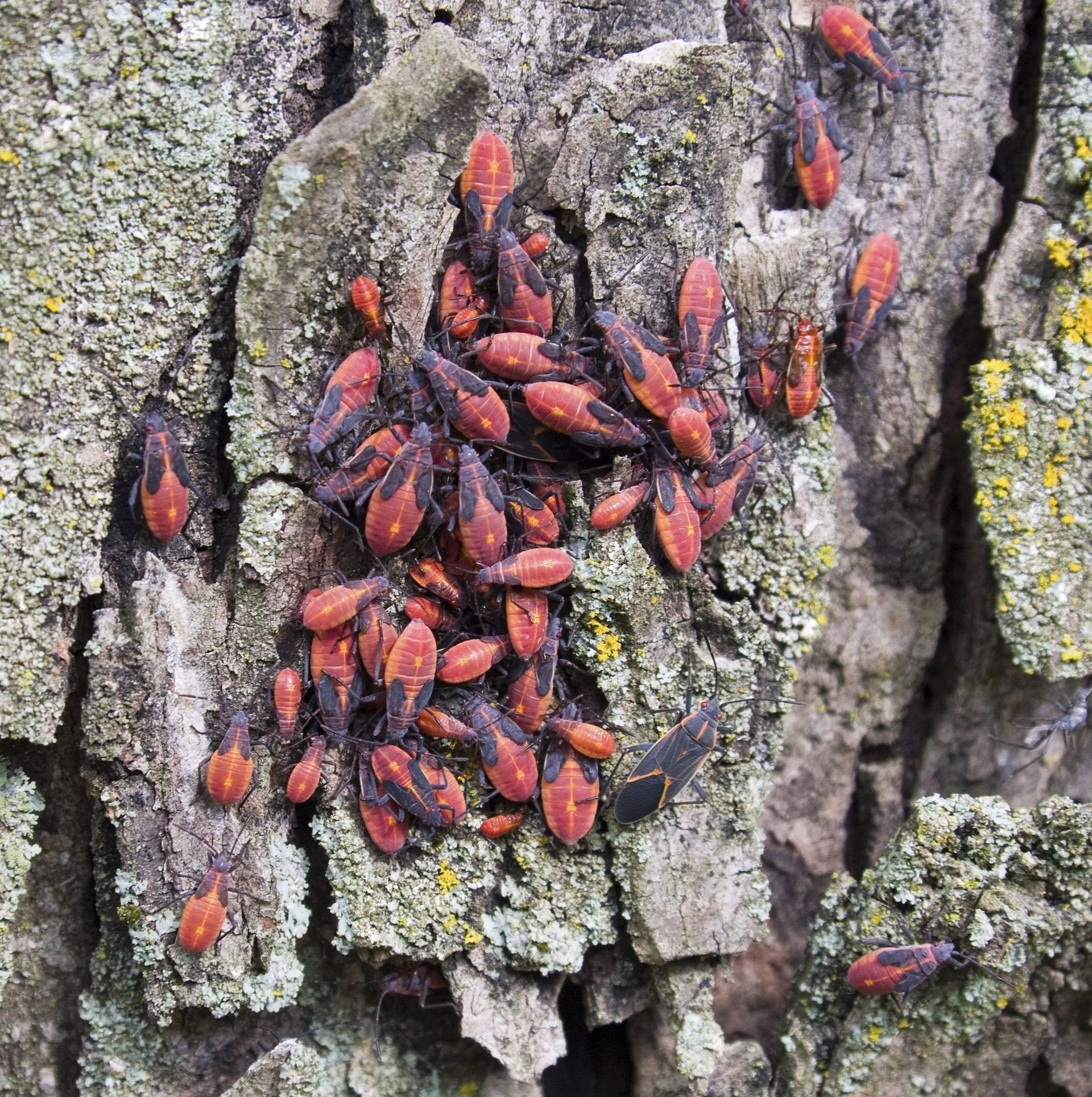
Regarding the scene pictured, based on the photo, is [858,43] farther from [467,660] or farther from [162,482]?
[162,482]

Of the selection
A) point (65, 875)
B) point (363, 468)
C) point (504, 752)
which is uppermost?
point (363, 468)

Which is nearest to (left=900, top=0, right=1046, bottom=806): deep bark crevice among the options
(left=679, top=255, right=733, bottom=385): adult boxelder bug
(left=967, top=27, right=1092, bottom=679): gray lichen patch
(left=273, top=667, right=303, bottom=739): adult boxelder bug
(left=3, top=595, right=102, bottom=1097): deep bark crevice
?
(left=967, top=27, right=1092, bottom=679): gray lichen patch

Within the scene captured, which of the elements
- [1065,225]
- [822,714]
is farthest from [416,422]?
[1065,225]

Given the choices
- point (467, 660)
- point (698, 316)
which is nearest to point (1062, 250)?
point (698, 316)

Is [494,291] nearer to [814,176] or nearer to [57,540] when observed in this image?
[814,176]

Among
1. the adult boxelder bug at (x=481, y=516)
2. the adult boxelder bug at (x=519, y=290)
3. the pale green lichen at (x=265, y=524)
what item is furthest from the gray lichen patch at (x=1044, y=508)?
the pale green lichen at (x=265, y=524)

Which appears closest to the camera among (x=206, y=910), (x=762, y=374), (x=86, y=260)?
(x=206, y=910)
